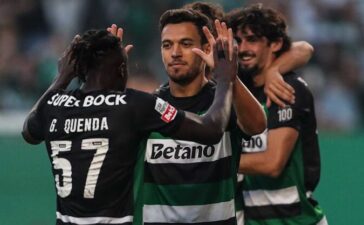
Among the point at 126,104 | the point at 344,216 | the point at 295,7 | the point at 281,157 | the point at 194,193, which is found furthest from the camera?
the point at 295,7

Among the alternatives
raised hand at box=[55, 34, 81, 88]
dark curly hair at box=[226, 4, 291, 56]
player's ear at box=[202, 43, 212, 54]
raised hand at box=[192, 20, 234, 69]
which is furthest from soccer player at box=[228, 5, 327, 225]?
raised hand at box=[55, 34, 81, 88]

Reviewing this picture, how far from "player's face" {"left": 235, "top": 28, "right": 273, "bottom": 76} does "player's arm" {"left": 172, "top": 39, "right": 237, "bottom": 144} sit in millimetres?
1243

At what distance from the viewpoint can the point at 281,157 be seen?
6.76 metres

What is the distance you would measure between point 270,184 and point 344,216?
10.6ft

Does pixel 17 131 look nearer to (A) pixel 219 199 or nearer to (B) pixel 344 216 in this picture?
(B) pixel 344 216

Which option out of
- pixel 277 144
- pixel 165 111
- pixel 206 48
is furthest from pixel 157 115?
pixel 277 144

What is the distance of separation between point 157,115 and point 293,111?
1.73 metres

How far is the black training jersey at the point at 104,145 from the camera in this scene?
542 centimetres

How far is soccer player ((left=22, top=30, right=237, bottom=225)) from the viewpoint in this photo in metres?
5.42

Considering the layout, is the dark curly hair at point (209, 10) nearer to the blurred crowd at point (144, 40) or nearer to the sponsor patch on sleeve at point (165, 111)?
the sponsor patch on sleeve at point (165, 111)

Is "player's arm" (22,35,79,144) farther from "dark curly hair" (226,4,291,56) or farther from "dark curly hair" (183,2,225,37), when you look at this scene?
"dark curly hair" (226,4,291,56)

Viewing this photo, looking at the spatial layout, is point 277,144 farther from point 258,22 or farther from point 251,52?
point 258,22

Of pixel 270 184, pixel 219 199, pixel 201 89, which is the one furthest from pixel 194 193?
pixel 270 184

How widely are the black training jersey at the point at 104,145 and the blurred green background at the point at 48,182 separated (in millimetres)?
4782
